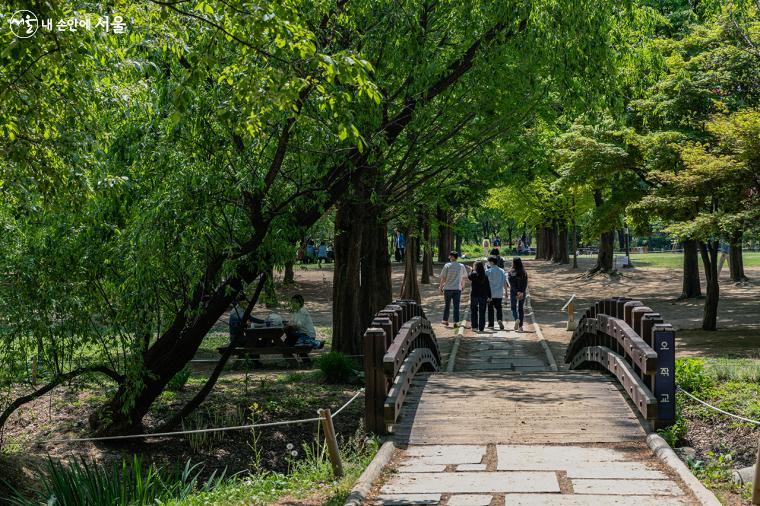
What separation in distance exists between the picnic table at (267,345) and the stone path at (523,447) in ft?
14.8

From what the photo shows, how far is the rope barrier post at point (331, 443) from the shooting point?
25.1 feet

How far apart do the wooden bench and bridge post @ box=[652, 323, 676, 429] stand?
8.56 m

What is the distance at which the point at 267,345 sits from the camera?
1703cm

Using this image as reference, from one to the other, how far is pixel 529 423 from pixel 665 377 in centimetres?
148

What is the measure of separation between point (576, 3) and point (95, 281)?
8.27m

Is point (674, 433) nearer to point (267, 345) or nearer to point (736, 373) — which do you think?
point (736, 373)

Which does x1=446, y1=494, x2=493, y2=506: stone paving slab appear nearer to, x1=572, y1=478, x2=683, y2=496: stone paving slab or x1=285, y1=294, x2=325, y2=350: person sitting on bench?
x1=572, y1=478, x2=683, y2=496: stone paving slab

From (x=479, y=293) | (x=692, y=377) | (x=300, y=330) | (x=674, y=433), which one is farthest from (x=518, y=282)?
(x=674, y=433)

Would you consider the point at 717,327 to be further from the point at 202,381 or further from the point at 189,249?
the point at 189,249

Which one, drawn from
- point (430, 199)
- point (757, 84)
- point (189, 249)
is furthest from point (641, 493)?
point (757, 84)

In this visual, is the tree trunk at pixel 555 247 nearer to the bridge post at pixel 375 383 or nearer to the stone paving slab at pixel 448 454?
the bridge post at pixel 375 383

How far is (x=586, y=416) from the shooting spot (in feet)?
31.5

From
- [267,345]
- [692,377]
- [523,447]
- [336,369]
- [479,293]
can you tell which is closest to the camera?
[523,447]

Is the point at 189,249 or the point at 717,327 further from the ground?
the point at 189,249
